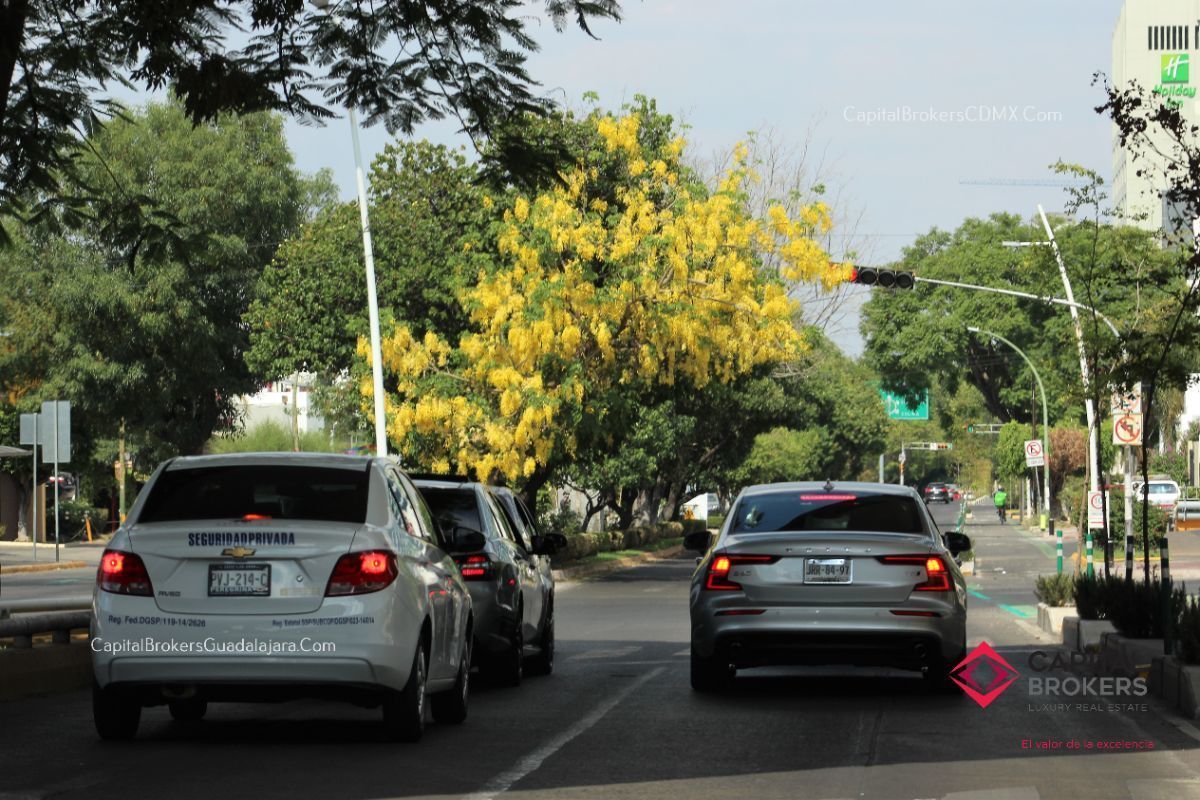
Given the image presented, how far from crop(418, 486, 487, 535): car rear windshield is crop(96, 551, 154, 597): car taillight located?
→ 206 inches

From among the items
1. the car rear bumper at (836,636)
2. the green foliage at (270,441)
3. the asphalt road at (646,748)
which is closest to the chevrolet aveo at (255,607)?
the asphalt road at (646,748)

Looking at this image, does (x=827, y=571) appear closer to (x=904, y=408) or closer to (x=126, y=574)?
(x=126, y=574)

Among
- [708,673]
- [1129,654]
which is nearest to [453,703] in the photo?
[708,673]

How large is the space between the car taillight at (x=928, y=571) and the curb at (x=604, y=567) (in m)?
23.4

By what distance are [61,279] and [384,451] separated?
2837 cm

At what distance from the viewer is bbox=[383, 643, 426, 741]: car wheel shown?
10.9 m

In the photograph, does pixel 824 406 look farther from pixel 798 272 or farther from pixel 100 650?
pixel 100 650

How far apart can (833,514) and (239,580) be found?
553 centimetres

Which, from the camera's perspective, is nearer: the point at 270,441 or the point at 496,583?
the point at 496,583

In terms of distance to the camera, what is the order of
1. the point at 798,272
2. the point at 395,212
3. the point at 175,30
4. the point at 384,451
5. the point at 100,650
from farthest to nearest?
the point at 395,212
the point at 798,272
the point at 384,451
the point at 175,30
the point at 100,650

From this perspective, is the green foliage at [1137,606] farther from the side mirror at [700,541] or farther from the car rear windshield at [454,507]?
the car rear windshield at [454,507]

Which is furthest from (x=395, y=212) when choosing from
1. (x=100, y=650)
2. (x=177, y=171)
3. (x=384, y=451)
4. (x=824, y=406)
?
(x=824, y=406)

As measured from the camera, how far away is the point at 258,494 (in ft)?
36.4

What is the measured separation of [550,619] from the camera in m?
17.5
